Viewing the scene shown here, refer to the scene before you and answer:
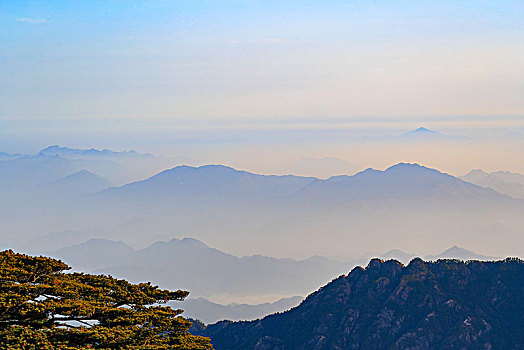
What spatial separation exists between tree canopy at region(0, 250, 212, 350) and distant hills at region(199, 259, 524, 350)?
87369 millimetres

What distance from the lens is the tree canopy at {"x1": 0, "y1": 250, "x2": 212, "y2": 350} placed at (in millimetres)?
32906

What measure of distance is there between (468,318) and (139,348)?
328 feet

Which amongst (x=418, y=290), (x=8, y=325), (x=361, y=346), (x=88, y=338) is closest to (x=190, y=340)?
(x=88, y=338)

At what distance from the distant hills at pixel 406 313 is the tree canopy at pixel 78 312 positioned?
8737 centimetres

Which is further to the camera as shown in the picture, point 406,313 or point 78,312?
point 406,313

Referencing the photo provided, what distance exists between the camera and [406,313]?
124562 millimetres

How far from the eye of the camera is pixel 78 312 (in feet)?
114

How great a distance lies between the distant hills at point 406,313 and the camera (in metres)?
118

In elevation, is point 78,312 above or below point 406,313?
above

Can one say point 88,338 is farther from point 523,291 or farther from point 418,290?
point 523,291

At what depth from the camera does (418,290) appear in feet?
420

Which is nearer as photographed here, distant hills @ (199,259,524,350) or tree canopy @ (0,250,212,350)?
tree canopy @ (0,250,212,350)

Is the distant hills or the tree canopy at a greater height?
the tree canopy

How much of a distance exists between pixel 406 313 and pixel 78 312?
10143 cm
